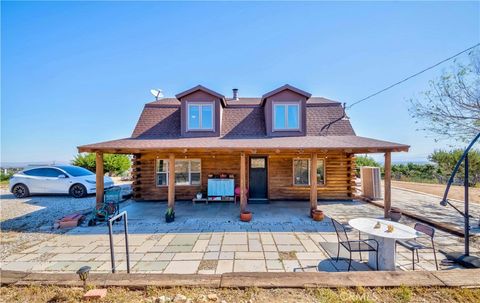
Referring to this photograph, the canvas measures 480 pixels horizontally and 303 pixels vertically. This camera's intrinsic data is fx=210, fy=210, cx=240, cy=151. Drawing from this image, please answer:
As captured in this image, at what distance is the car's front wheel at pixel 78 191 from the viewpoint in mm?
10822

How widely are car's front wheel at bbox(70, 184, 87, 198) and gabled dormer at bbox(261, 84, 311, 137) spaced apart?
9.88m

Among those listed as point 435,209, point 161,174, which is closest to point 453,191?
point 435,209

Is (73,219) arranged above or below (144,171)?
below

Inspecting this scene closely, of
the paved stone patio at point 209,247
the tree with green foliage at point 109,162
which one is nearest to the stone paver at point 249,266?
the paved stone patio at point 209,247

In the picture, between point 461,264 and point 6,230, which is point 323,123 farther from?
point 6,230

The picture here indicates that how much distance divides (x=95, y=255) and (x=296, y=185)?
793 cm

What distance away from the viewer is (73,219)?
644 cm

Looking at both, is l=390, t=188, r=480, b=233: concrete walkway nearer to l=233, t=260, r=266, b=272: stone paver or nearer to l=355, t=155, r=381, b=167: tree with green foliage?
l=233, t=260, r=266, b=272: stone paver

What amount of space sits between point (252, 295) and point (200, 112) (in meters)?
8.30

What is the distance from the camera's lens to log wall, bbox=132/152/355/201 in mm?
9922

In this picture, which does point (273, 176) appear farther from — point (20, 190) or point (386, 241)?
point (20, 190)

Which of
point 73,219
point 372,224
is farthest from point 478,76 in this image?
point 73,219

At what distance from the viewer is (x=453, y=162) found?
19.4 metres

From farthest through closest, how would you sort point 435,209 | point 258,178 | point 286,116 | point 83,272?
1. point 258,178
2. point 286,116
3. point 435,209
4. point 83,272
